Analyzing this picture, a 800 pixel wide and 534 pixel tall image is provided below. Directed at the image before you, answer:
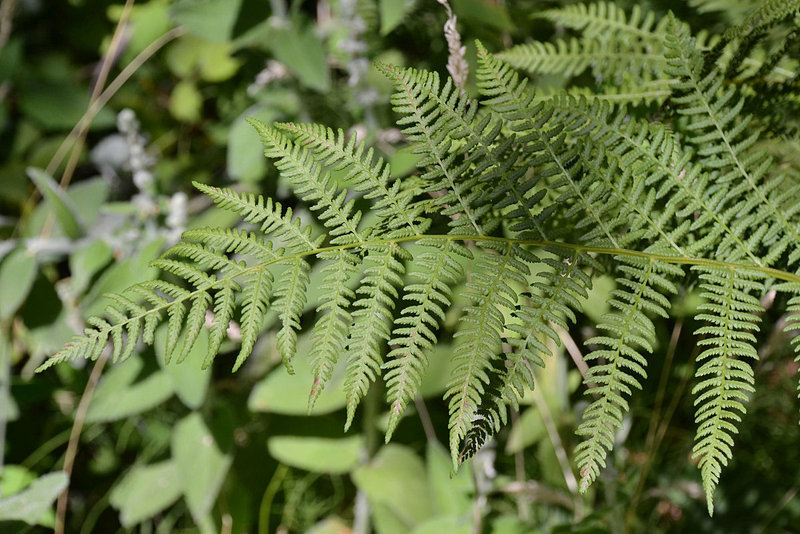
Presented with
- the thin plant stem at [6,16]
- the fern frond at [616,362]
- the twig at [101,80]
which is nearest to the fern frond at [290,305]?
the fern frond at [616,362]

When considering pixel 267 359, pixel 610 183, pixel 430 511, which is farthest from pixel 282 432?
pixel 610 183

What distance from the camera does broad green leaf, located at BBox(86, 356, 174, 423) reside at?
70.4 inches

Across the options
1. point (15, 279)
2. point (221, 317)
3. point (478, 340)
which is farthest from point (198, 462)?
point (478, 340)

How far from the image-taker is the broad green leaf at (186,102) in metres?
2.48

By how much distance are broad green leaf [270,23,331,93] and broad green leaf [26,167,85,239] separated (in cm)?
73

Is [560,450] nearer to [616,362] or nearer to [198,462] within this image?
[616,362]

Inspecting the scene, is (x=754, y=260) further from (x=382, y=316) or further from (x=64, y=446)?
(x=64, y=446)

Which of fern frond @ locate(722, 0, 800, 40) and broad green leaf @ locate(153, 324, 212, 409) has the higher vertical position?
fern frond @ locate(722, 0, 800, 40)

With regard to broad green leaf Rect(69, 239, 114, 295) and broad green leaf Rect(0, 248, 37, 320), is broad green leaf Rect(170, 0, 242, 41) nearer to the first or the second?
broad green leaf Rect(69, 239, 114, 295)

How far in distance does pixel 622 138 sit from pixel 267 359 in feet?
4.41

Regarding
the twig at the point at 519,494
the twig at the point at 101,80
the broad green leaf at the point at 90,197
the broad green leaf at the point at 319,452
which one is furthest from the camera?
the twig at the point at 101,80

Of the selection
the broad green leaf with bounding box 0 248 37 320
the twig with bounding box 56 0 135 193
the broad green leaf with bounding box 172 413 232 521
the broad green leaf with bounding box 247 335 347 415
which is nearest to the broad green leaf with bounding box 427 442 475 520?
the broad green leaf with bounding box 247 335 347 415

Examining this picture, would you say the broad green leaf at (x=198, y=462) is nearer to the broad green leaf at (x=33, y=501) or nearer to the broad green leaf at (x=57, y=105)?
the broad green leaf at (x=33, y=501)

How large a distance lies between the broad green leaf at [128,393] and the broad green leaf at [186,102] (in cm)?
106
